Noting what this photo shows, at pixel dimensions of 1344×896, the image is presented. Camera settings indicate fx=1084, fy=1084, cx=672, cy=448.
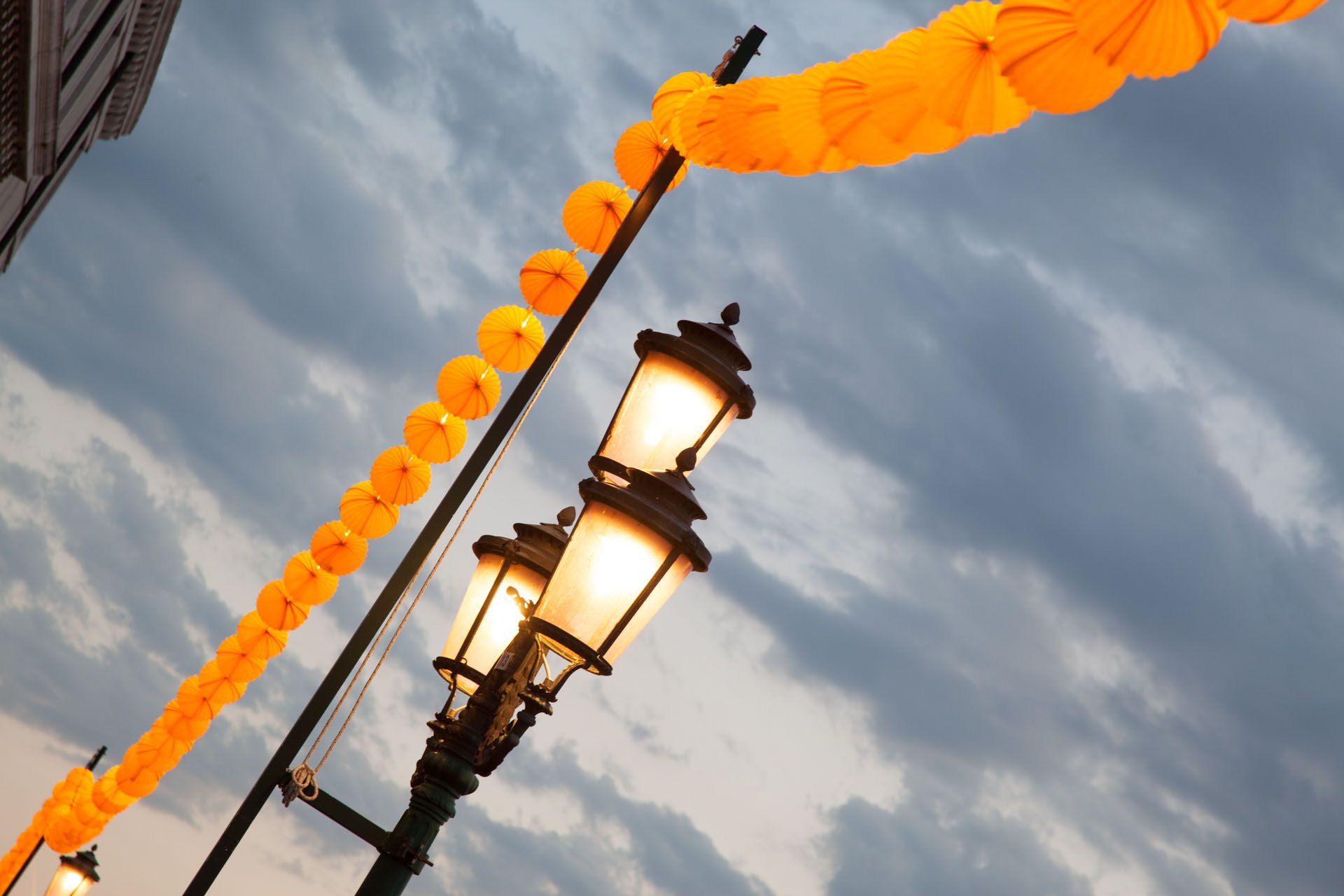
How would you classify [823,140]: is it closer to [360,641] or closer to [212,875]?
[360,641]

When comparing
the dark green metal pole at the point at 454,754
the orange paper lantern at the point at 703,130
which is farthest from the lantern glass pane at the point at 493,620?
the orange paper lantern at the point at 703,130

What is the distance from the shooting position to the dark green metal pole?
3.67m

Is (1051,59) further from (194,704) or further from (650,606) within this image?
(194,704)

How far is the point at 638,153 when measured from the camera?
622cm

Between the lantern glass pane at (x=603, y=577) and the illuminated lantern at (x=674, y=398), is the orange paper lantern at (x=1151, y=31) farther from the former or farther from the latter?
the lantern glass pane at (x=603, y=577)

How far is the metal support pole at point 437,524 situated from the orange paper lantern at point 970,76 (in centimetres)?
122

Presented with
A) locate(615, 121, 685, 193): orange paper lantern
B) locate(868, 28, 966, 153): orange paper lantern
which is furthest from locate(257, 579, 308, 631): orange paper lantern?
locate(868, 28, 966, 153): orange paper lantern

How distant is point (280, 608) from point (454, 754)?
27.4 feet

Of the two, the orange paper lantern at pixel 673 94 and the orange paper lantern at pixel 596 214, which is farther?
the orange paper lantern at pixel 596 214

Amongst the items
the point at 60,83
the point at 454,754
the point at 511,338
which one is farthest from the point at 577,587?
the point at 60,83

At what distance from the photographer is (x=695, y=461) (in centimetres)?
359

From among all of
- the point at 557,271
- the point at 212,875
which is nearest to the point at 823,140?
the point at 212,875

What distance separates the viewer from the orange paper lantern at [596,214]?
7.12 meters

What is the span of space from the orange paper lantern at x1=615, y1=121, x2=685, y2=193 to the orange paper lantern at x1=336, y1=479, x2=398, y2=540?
15.6 ft
